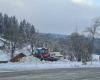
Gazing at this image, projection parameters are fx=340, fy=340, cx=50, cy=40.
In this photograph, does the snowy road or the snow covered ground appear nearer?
the snowy road

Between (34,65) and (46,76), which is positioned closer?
(46,76)

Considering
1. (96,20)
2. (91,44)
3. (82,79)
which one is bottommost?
(82,79)

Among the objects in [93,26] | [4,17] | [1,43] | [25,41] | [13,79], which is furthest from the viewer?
[4,17]

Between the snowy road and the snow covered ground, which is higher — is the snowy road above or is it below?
below

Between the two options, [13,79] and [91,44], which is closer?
[13,79]

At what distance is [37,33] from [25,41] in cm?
1163

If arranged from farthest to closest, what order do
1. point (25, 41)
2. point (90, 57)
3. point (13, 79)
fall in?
point (25, 41)
point (90, 57)
point (13, 79)

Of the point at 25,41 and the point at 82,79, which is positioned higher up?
the point at 25,41

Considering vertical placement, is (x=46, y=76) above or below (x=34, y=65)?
below

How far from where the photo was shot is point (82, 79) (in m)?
26.1

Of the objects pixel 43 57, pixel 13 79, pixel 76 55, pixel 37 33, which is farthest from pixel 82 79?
pixel 37 33

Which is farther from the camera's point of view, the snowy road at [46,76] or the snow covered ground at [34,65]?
the snow covered ground at [34,65]

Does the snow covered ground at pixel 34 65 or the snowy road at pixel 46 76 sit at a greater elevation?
the snow covered ground at pixel 34 65

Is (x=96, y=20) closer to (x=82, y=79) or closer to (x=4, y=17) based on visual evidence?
(x=82, y=79)
